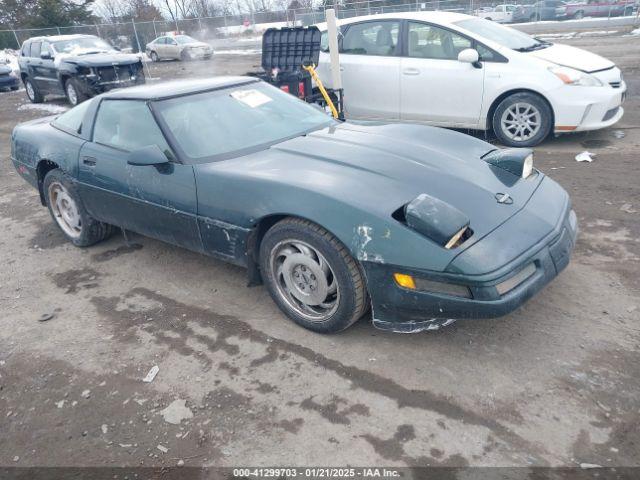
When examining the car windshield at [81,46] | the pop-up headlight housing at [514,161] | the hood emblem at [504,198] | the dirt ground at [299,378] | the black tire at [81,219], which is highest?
the car windshield at [81,46]

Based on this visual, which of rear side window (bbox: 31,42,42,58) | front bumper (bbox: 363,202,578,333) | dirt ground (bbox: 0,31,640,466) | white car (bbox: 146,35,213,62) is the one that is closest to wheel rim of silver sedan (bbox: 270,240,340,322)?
dirt ground (bbox: 0,31,640,466)

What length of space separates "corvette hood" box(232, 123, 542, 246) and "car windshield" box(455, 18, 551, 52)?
3.40 metres

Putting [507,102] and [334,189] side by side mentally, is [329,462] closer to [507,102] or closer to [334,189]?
[334,189]

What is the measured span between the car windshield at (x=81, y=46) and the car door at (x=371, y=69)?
815cm

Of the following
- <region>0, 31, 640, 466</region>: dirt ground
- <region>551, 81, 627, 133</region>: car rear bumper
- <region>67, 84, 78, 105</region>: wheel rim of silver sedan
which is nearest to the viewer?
<region>0, 31, 640, 466</region>: dirt ground

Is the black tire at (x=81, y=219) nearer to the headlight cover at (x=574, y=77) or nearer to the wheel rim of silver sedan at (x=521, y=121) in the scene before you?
the wheel rim of silver sedan at (x=521, y=121)

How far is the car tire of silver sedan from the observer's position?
2.72m

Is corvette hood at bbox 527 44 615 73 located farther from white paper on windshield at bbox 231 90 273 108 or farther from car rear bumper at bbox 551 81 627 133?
white paper on windshield at bbox 231 90 273 108

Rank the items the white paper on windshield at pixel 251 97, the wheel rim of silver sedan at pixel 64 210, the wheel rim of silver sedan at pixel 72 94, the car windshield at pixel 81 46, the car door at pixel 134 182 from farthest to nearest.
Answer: the car windshield at pixel 81 46 < the wheel rim of silver sedan at pixel 72 94 < the wheel rim of silver sedan at pixel 64 210 < the white paper on windshield at pixel 251 97 < the car door at pixel 134 182

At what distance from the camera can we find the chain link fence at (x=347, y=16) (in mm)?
24922

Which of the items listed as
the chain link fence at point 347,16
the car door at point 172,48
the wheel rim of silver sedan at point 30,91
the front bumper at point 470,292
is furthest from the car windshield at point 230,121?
the chain link fence at point 347,16

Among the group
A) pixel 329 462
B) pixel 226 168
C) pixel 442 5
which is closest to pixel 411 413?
pixel 329 462

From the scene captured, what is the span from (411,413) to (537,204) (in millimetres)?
1413

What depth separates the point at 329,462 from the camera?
2.20 metres
